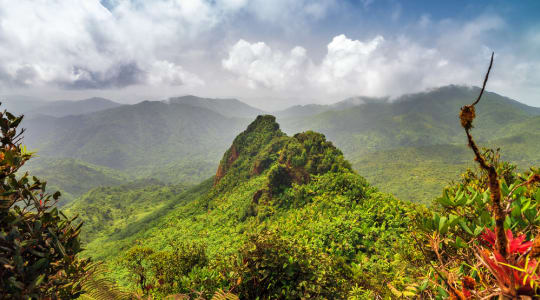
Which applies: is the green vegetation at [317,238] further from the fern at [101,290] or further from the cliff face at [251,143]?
the cliff face at [251,143]

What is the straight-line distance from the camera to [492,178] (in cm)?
108

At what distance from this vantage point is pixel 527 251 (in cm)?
127

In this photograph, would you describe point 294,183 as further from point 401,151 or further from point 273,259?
point 401,151

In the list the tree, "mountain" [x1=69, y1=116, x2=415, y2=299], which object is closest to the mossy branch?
"mountain" [x1=69, y1=116, x2=415, y2=299]

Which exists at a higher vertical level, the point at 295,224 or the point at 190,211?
the point at 295,224

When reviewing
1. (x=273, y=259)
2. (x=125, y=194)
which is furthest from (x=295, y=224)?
(x=125, y=194)

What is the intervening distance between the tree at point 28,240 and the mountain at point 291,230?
2.47m

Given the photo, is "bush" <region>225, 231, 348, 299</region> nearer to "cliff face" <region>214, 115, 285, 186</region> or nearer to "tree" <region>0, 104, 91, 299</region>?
"tree" <region>0, 104, 91, 299</region>

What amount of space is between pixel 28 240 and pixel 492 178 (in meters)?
3.38

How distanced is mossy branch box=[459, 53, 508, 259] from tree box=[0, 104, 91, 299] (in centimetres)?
299

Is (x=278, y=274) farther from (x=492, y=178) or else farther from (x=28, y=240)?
(x=492, y=178)

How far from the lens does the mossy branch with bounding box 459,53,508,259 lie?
941 mm

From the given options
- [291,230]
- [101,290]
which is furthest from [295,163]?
[101,290]

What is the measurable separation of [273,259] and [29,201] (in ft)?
13.3
